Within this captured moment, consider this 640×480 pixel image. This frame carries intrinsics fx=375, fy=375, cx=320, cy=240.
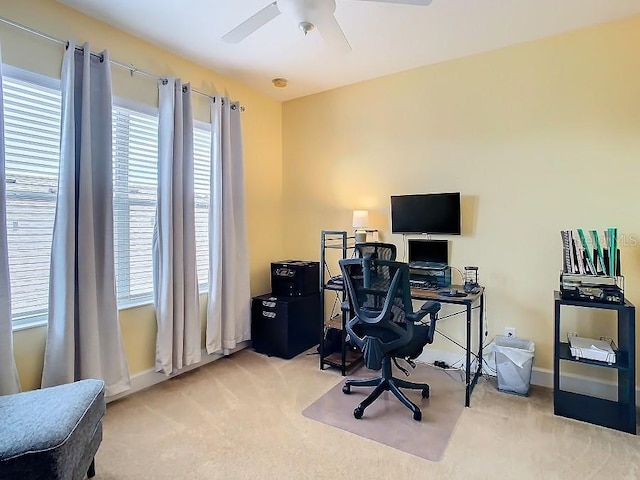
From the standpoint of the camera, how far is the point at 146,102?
9.50 ft

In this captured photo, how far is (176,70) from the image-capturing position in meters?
3.12

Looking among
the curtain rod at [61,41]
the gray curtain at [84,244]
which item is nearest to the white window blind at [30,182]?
the gray curtain at [84,244]

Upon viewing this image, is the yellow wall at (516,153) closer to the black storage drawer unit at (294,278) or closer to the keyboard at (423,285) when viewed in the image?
the keyboard at (423,285)

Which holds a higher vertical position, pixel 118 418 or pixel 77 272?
pixel 77 272

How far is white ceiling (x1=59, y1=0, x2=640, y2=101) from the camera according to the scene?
240 cm

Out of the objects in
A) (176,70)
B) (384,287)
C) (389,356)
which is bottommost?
(389,356)

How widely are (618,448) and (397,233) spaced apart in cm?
209

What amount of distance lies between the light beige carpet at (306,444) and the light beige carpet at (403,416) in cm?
6

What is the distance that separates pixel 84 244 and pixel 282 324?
1794mm

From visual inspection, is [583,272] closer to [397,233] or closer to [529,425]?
[529,425]

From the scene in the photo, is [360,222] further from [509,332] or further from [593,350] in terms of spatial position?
[593,350]

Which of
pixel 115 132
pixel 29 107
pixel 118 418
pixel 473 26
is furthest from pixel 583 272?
pixel 29 107

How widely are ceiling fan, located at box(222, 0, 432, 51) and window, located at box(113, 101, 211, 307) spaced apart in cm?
117

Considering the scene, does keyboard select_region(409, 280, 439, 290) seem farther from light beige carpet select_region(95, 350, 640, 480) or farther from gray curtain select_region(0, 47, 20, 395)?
gray curtain select_region(0, 47, 20, 395)
